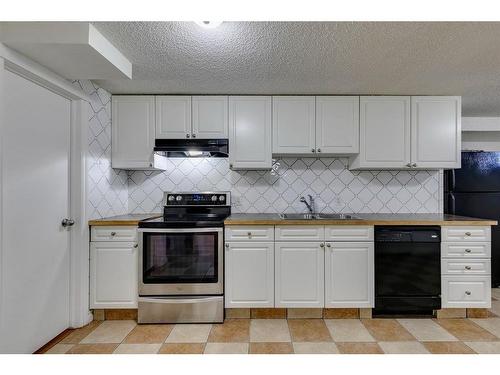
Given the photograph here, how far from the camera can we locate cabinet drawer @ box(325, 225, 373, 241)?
257cm

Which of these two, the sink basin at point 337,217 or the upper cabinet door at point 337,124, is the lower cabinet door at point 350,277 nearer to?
the sink basin at point 337,217

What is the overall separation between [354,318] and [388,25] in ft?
7.31

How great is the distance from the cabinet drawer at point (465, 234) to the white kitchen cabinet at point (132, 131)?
2680 millimetres

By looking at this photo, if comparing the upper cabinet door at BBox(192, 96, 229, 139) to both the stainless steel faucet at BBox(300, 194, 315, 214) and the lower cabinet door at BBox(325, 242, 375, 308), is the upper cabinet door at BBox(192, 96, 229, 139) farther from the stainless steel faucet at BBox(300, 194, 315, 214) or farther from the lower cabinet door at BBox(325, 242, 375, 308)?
the lower cabinet door at BBox(325, 242, 375, 308)

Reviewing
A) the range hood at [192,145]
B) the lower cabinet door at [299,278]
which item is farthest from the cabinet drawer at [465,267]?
the range hood at [192,145]

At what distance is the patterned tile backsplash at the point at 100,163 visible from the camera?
8.40 ft

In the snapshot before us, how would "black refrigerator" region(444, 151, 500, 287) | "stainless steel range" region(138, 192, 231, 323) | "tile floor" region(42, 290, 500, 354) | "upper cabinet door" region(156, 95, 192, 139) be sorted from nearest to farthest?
"tile floor" region(42, 290, 500, 354)
"stainless steel range" region(138, 192, 231, 323)
"upper cabinet door" region(156, 95, 192, 139)
"black refrigerator" region(444, 151, 500, 287)

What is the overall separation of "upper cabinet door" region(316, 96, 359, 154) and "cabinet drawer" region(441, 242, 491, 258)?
1.13m

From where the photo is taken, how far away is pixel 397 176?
3.22 meters

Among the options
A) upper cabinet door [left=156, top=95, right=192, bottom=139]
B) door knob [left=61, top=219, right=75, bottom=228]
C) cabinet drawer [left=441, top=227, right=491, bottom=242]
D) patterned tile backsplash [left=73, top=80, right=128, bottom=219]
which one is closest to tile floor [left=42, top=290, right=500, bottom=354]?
cabinet drawer [left=441, top=227, right=491, bottom=242]

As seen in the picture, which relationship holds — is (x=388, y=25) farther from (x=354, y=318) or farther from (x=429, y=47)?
(x=354, y=318)

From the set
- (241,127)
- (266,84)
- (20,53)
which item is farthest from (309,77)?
(20,53)

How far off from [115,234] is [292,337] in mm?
1646

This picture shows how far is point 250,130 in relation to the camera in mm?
2904
